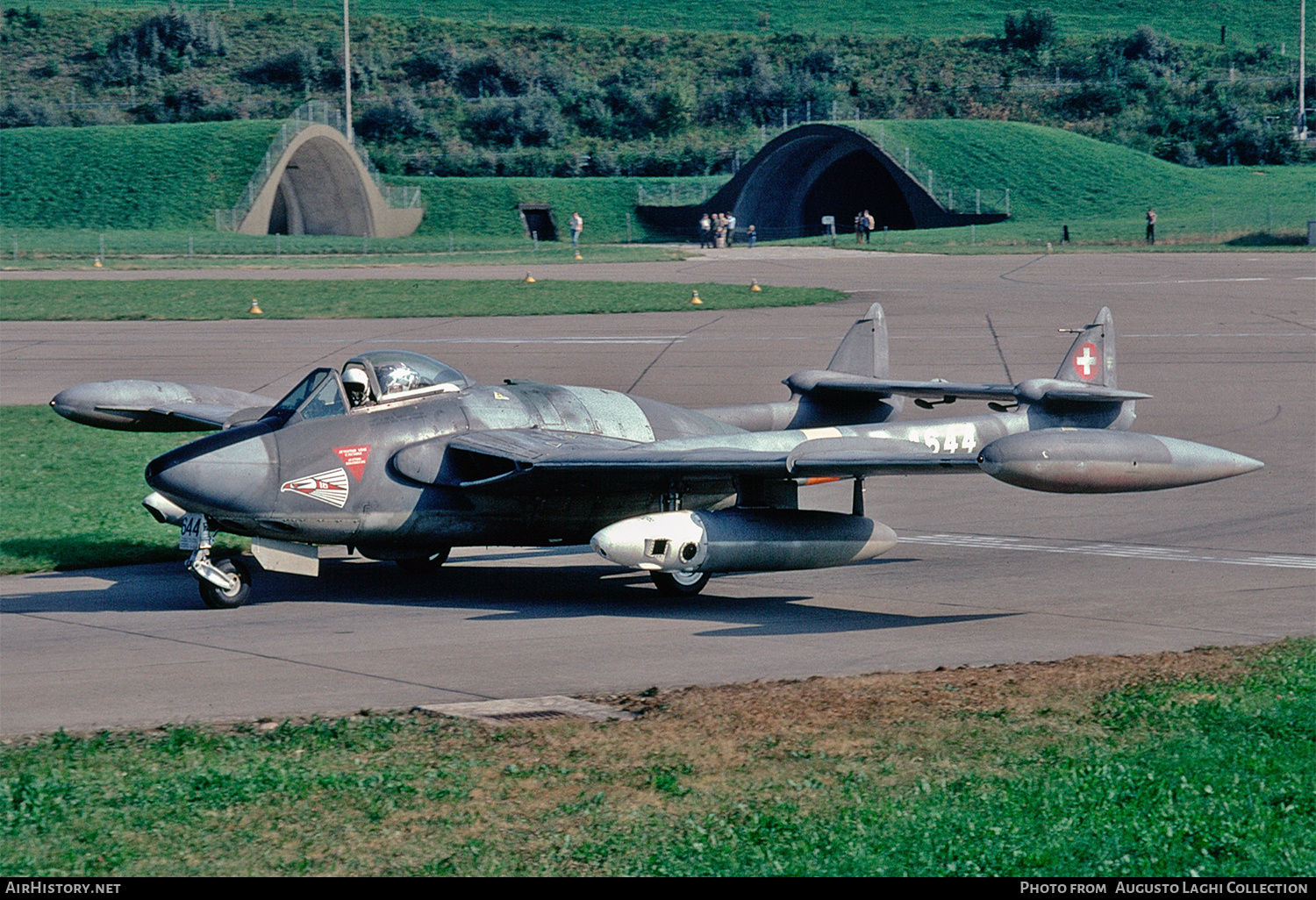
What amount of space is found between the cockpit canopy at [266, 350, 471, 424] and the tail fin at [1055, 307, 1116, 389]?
8863 mm

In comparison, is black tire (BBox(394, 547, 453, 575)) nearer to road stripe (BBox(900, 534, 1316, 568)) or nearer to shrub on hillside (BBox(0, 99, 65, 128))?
road stripe (BBox(900, 534, 1316, 568))

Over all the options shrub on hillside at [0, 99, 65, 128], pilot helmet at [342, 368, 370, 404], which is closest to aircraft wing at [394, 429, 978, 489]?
pilot helmet at [342, 368, 370, 404]

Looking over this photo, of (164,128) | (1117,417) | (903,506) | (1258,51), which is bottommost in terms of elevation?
(903,506)

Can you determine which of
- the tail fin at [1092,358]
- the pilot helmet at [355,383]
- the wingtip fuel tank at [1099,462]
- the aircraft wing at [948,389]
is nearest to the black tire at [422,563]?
the pilot helmet at [355,383]

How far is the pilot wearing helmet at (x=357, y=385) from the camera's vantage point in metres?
15.4

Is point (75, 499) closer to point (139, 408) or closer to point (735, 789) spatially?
point (139, 408)

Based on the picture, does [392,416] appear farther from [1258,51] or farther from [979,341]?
[1258,51]

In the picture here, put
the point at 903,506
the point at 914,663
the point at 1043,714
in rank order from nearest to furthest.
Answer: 1. the point at 1043,714
2. the point at 914,663
3. the point at 903,506

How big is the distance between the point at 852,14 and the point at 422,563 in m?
155

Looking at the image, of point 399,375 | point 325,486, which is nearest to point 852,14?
point 399,375

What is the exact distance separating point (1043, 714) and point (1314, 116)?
114m

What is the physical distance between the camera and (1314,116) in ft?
363

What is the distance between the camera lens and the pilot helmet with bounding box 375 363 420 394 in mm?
15586

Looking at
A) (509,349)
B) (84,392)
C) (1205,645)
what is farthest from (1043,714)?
(509,349)
